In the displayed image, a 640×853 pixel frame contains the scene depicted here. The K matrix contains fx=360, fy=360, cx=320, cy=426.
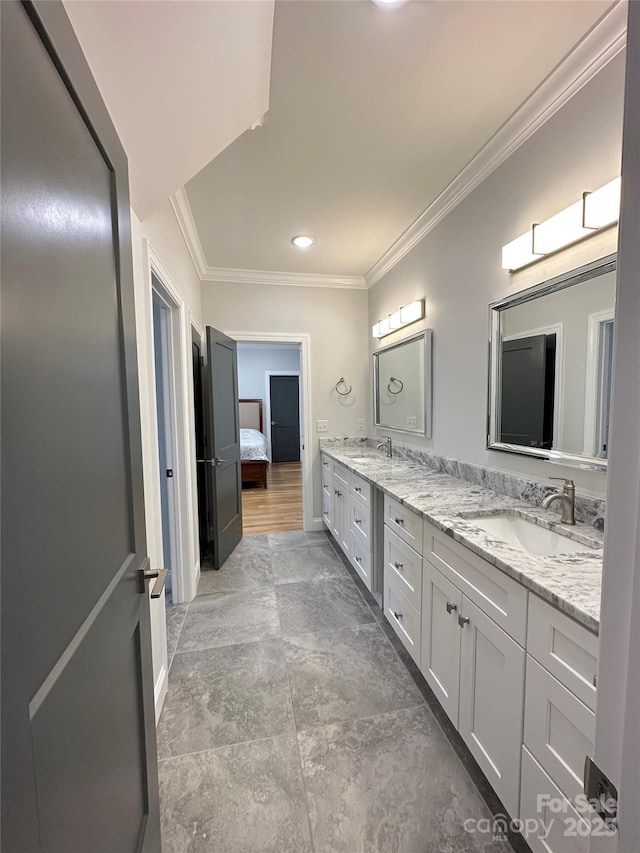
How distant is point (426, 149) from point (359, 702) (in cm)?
274

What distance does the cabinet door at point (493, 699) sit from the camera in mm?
1081

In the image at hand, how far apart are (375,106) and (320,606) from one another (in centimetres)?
279

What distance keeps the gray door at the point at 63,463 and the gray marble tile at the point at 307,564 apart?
2.03m

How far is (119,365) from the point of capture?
847 mm

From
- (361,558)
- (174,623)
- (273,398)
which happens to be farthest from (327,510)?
(273,398)

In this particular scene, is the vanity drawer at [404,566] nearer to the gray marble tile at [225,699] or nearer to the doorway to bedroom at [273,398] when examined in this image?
the gray marble tile at [225,699]

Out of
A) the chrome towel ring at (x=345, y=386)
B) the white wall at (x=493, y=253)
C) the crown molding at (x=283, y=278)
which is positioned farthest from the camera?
the chrome towel ring at (x=345, y=386)

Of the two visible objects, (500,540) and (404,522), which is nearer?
(500,540)

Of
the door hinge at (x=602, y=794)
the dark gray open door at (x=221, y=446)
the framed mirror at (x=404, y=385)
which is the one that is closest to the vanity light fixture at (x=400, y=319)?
the framed mirror at (x=404, y=385)

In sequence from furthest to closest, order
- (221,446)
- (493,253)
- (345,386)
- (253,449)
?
(253,449), (345,386), (221,446), (493,253)

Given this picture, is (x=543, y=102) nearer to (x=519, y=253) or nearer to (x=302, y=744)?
(x=519, y=253)

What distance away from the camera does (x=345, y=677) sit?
183cm

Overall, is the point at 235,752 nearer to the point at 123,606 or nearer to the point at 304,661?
the point at 304,661

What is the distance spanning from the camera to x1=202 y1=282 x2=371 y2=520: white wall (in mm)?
3566
